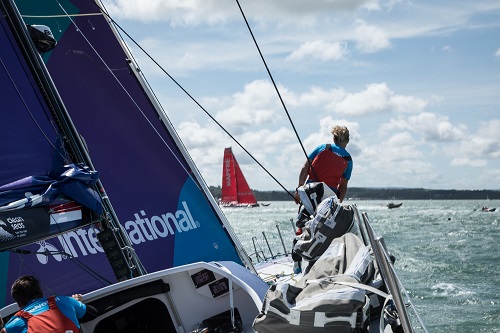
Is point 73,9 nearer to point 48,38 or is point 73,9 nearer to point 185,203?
point 185,203

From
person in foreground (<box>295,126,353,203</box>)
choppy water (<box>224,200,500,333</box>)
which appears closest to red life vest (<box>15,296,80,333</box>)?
person in foreground (<box>295,126,353,203</box>)

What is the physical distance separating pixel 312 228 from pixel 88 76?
13.5ft

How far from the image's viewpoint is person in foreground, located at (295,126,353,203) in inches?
251

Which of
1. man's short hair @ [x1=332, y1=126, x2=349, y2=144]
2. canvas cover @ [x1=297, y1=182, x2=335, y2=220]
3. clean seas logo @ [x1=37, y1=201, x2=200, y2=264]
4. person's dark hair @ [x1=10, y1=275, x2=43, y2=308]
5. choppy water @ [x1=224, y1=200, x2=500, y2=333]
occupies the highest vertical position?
man's short hair @ [x1=332, y1=126, x2=349, y2=144]

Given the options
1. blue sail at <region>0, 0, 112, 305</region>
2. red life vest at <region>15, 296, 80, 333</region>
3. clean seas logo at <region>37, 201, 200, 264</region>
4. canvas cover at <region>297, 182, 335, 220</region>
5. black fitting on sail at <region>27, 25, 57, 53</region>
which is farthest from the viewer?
clean seas logo at <region>37, 201, 200, 264</region>

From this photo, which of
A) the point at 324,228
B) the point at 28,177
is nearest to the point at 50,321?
the point at 28,177

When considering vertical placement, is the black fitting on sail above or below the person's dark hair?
above

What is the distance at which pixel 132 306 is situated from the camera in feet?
16.3

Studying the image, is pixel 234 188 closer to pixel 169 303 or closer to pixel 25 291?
pixel 169 303

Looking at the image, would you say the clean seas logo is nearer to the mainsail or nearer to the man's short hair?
the mainsail

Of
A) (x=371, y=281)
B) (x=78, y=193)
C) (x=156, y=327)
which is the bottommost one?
(x=156, y=327)

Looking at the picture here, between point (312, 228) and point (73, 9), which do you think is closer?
point (312, 228)

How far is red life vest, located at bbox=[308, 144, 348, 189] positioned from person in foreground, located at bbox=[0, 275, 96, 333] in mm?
2967

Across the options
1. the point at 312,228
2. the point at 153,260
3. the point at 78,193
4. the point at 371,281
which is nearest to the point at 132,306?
the point at 78,193
